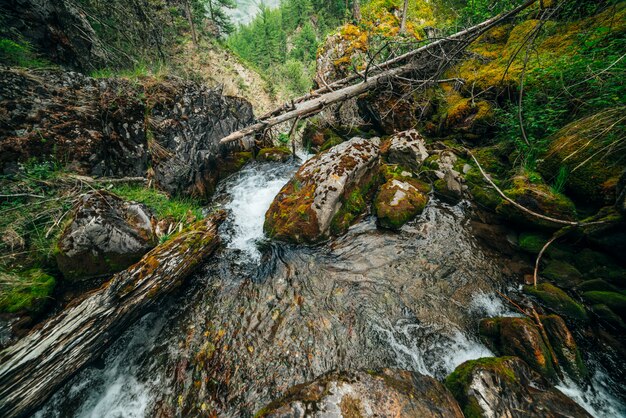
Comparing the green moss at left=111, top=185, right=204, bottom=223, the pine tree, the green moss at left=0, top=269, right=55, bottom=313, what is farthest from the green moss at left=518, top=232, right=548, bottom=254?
the pine tree

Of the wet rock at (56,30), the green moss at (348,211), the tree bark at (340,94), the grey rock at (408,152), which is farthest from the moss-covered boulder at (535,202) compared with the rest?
the wet rock at (56,30)

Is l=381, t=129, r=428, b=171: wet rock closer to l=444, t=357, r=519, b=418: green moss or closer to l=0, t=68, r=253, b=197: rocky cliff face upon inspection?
l=444, t=357, r=519, b=418: green moss

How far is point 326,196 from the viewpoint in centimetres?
464

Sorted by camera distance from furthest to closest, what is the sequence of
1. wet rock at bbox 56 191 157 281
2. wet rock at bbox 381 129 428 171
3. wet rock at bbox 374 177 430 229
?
wet rock at bbox 381 129 428 171
wet rock at bbox 374 177 430 229
wet rock at bbox 56 191 157 281

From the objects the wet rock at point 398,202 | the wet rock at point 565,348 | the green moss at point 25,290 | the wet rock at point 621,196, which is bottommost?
the wet rock at point 565,348

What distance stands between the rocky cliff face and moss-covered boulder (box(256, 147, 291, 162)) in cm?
160

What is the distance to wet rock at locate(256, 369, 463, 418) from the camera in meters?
1.89

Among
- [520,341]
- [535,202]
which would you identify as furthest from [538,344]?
[535,202]

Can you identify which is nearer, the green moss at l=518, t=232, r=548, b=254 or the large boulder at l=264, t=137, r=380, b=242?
the green moss at l=518, t=232, r=548, b=254

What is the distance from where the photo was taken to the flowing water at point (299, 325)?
256cm

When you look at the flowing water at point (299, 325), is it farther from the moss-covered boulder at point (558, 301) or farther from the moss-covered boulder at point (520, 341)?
the moss-covered boulder at point (558, 301)

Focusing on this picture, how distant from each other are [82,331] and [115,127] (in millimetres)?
4515

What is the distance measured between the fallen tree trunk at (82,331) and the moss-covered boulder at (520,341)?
4.64m

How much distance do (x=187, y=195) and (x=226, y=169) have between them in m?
2.12
